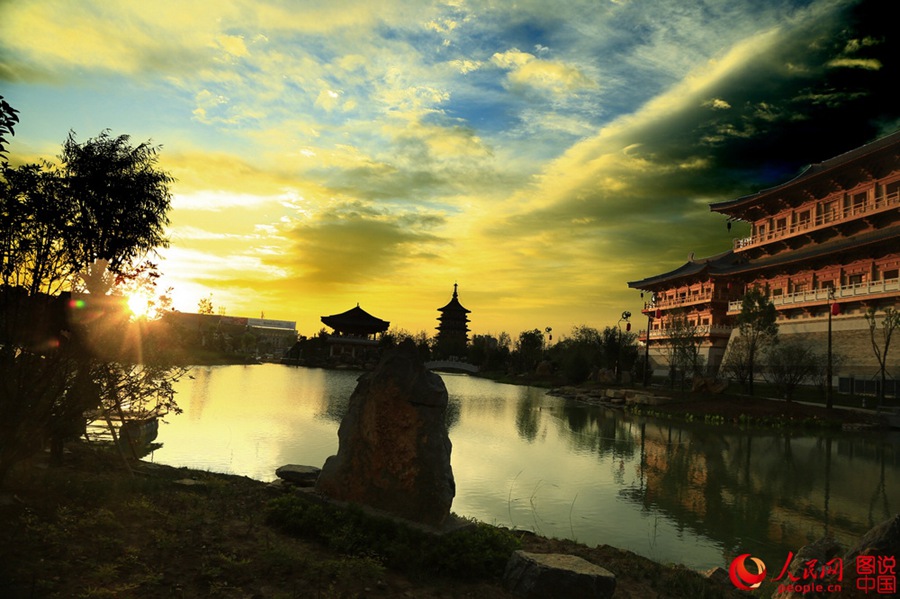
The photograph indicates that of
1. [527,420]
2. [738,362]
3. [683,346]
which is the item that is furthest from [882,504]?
[683,346]

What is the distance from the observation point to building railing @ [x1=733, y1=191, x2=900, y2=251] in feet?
114

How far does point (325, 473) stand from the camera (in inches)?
313

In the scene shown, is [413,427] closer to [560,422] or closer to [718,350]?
[560,422]

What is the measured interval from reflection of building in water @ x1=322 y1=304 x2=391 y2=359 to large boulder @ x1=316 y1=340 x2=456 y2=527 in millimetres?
74797

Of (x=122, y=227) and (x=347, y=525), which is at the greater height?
(x=122, y=227)

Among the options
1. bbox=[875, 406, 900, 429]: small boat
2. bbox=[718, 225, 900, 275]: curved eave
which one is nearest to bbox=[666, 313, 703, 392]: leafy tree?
bbox=[718, 225, 900, 275]: curved eave

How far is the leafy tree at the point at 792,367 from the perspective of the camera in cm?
3244

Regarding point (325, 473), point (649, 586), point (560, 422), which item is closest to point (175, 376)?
point (325, 473)

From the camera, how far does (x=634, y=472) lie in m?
15.8

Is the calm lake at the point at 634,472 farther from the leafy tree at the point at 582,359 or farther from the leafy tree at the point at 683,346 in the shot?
the leafy tree at the point at 582,359

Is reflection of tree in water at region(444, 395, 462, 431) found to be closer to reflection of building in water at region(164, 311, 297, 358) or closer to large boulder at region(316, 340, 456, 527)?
large boulder at region(316, 340, 456, 527)

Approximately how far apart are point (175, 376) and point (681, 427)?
1000 inches

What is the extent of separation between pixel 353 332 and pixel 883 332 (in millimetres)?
65323

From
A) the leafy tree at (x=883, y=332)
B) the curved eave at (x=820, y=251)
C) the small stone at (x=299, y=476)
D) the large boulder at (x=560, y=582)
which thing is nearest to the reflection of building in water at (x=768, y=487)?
the large boulder at (x=560, y=582)
